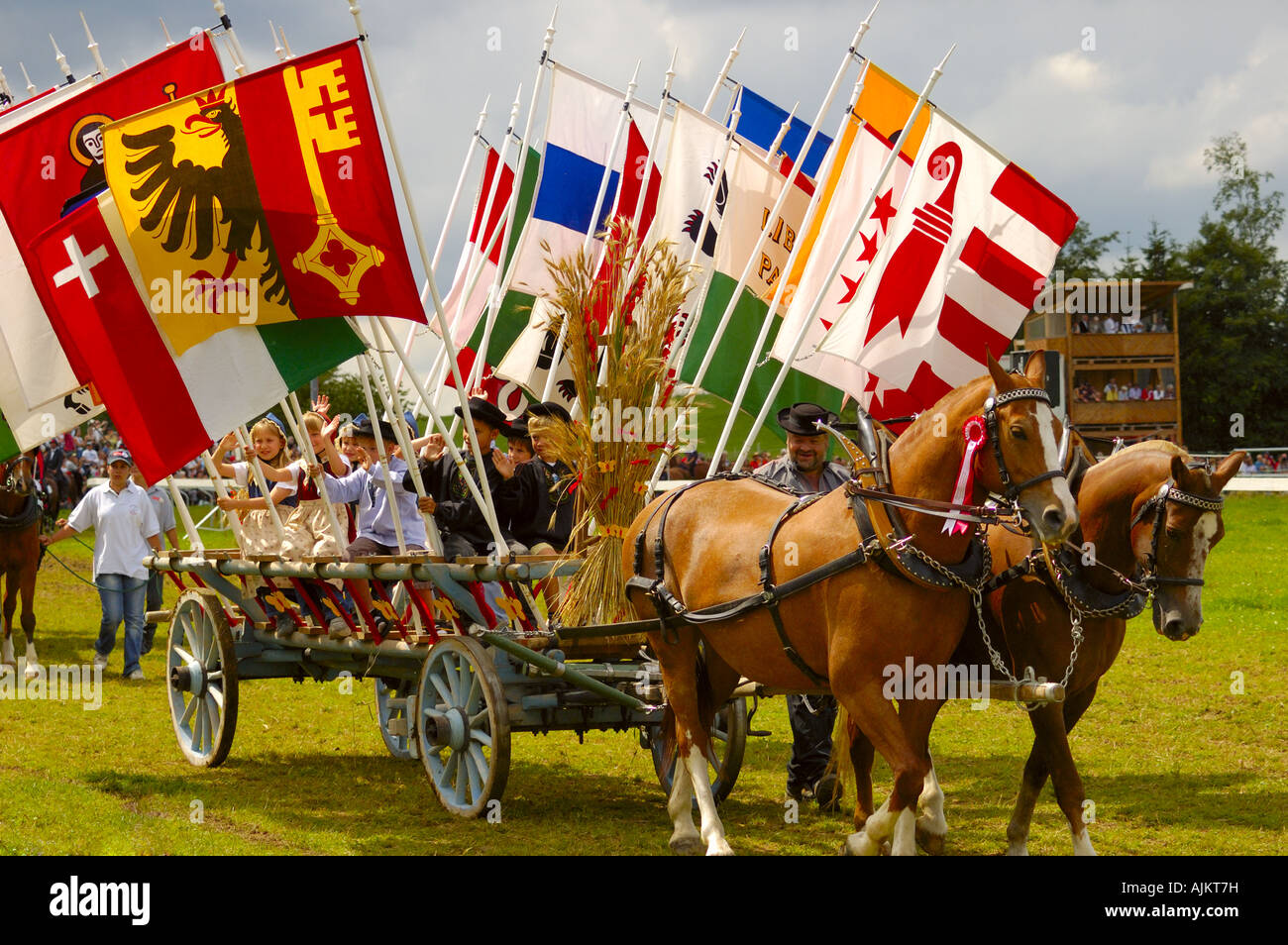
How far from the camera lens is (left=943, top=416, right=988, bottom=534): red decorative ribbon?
17.4 feet

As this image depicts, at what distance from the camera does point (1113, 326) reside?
153 feet

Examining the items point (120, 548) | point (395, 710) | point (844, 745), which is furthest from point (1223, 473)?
point (120, 548)

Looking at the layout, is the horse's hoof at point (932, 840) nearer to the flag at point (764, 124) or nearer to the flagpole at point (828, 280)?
the flagpole at point (828, 280)

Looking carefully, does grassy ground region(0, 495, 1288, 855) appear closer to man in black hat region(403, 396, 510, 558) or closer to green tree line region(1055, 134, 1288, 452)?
man in black hat region(403, 396, 510, 558)

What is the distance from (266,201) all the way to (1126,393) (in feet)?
142

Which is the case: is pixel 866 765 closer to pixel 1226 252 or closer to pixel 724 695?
pixel 724 695

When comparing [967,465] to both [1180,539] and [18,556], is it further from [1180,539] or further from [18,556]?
[18,556]

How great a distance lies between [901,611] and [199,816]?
4.23m

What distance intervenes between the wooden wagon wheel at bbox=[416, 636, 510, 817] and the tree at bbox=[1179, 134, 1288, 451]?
175ft

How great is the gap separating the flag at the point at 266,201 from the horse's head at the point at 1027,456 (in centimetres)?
366

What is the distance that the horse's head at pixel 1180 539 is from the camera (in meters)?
6.14

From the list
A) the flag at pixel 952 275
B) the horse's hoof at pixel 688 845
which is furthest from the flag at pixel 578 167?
the horse's hoof at pixel 688 845
